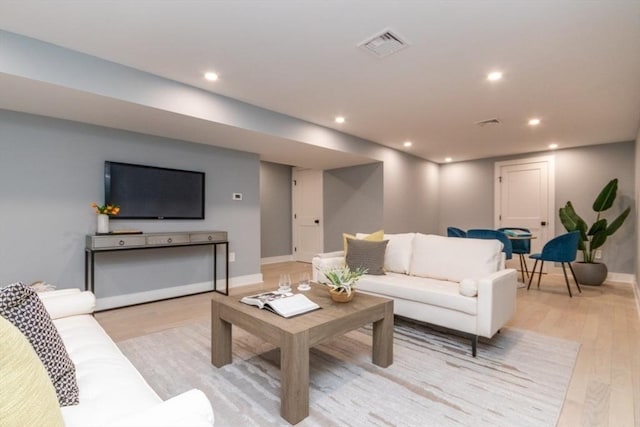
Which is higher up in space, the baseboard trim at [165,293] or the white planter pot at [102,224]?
the white planter pot at [102,224]

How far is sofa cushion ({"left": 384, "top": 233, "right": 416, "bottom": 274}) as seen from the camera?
331 centimetres

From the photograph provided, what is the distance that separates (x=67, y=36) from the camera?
2.22 m

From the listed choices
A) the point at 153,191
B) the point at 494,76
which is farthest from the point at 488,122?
the point at 153,191

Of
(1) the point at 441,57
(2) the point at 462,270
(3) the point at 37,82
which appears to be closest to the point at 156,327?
(3) the point at 37,82

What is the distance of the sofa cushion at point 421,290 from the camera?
7.87 ft

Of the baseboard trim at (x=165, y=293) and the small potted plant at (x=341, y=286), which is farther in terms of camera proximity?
the baseboard trim at (x=165, y=293)

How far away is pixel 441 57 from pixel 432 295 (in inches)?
75.1

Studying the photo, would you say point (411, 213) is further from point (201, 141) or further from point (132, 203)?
point (132, 203)

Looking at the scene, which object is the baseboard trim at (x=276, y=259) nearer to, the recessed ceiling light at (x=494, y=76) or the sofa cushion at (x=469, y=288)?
the sofa cushion at (x=469, y=288)

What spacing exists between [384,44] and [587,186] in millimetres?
5159

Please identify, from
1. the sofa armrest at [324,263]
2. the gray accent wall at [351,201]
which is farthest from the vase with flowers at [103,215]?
the gray accent wall at [351,201]

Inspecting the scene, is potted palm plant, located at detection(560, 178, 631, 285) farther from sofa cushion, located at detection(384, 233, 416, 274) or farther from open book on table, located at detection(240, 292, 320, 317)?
open book on table, located at detection(240, 292, 320, 317)

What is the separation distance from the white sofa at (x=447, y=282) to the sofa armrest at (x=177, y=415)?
2078mm

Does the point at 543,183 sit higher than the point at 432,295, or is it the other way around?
the point at 543,183
